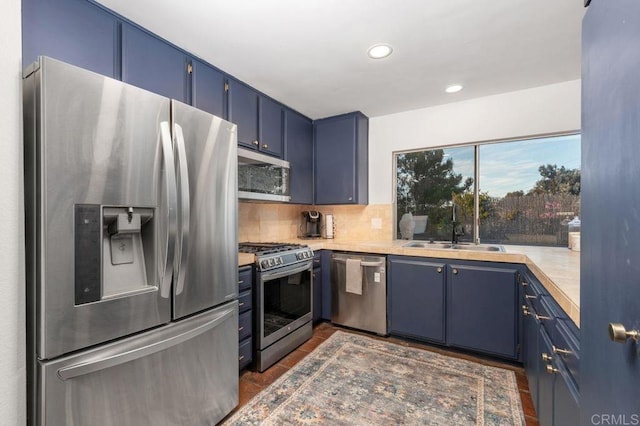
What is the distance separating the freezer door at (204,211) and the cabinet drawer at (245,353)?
572 mm

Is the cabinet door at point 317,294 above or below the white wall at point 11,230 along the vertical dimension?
below

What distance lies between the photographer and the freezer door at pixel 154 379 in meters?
1.07

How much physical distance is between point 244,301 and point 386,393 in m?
1.13

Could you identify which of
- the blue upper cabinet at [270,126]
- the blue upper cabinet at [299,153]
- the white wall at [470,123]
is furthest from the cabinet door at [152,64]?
the white wall at [470,123]

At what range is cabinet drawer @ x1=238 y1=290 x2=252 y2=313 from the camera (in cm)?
208

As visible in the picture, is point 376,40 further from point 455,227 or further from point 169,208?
point 455,227

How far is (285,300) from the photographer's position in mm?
2469

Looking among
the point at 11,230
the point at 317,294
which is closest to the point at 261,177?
the point at 317,294

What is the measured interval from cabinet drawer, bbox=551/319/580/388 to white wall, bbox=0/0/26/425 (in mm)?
1863

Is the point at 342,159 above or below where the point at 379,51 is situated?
below

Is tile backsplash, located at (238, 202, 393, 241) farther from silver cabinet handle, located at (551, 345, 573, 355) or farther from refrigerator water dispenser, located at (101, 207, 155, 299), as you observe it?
silver cabinet handle, located at (551, 345, 573, 355)

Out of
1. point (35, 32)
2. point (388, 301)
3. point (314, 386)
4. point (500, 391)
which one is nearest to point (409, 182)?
point (388, 301)

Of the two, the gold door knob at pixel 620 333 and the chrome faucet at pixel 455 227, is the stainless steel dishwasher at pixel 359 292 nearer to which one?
the chrome faucet at pixel 455 227

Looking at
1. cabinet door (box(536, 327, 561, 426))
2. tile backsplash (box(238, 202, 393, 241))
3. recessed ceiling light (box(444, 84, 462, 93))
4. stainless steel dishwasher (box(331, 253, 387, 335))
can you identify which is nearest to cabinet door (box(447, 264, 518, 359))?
stainless steel dishwasher (box(331, 253, 387, 335))
